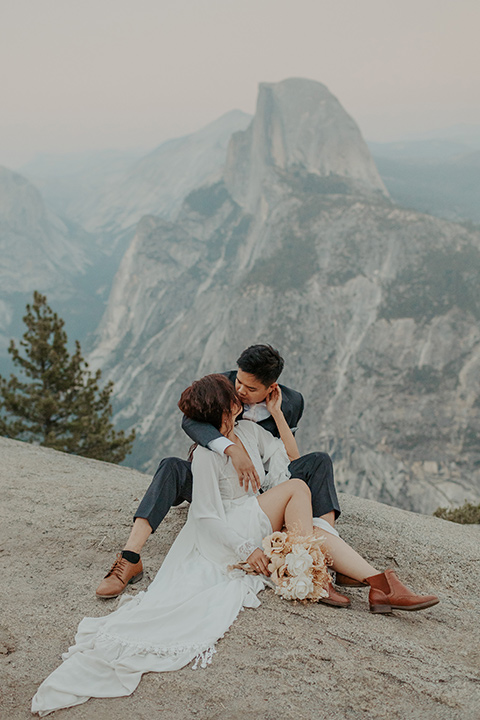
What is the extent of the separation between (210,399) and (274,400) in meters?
0.77

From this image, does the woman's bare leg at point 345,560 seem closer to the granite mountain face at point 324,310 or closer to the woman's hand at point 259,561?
the woman's hand at point 259,561

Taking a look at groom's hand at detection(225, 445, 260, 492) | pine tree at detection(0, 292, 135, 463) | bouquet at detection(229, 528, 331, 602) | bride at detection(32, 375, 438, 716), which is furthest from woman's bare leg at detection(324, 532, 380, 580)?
pine tree at detection(0, 292, 135, 463)

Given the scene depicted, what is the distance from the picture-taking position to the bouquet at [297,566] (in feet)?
13.0

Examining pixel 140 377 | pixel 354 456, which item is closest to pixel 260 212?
pixel 140 377

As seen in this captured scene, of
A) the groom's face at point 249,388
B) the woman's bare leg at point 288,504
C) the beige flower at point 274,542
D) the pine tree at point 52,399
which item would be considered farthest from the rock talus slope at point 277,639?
the pine tree at point 52,399

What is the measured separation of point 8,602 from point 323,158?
146 m

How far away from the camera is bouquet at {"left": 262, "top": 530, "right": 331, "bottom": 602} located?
13.0 ft

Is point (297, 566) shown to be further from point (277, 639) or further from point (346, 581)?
point (346, 581)

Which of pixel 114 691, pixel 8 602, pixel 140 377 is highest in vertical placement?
pixel 114 691

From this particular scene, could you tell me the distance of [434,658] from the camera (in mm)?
3713

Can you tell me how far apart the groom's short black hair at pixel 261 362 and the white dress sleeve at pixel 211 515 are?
81 centimetres

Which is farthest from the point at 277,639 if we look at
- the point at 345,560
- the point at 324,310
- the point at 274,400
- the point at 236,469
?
the point at 324,310

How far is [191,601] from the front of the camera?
3.86 m

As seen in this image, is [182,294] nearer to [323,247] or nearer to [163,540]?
[323,247]
